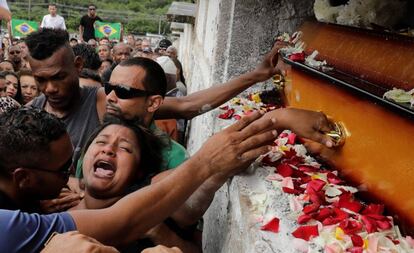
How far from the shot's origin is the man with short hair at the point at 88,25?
12.7 metres

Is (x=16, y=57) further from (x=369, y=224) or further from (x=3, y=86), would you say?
(x=369, y=224)

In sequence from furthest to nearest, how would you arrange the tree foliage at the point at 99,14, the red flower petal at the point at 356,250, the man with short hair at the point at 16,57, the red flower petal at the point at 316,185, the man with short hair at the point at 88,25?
the tree foliage at the point at 99,14, the man with short hair at the point at 88,25, the man with short hair at the point at 16,57, the red flower petal at the point at 316,185, the red flower petal at the point at 356,250

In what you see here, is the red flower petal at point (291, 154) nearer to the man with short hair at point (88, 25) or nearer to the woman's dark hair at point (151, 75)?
the woman's dark hair at point (151, 75)

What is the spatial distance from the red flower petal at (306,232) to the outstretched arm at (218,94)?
140cm

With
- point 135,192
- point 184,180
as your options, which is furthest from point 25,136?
point 184,180

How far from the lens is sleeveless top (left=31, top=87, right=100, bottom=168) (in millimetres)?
2753

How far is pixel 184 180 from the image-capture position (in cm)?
161

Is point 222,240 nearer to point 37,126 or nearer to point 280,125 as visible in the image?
point 280,125

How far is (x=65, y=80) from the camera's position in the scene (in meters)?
2.85

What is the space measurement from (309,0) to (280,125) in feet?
4.51

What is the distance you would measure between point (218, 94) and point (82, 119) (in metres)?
0.89

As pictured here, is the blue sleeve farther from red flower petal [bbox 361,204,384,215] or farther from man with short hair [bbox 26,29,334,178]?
man with short hair [bbox 26,29,334,178]

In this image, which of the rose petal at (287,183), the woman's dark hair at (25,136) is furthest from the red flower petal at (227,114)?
the woman's dark hair at (25,136)

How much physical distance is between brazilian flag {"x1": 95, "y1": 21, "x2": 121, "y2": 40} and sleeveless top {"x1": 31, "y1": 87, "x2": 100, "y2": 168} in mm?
11963
